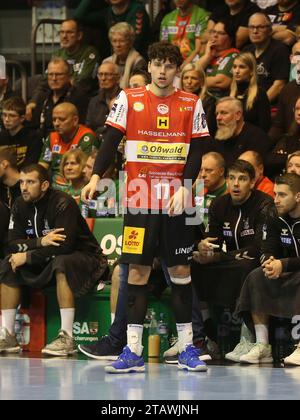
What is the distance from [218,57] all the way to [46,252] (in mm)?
3761

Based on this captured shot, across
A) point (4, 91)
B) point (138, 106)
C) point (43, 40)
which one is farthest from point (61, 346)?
A: point (43, 40)

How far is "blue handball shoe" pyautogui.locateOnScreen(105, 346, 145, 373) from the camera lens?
7.29 metres

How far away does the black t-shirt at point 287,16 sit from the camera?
11.7 m

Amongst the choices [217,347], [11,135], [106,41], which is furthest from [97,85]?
[217,347]

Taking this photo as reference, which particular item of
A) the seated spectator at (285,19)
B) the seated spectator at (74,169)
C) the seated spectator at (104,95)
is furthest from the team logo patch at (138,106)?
the seated spectator at (285,19)

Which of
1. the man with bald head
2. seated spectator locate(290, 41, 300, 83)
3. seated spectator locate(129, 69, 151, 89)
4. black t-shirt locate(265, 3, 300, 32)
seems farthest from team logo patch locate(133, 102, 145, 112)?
black t-shirt locate(265, 3, 300, 32)

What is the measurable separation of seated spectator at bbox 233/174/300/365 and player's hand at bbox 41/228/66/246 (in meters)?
1.72

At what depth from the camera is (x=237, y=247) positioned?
28.4ft

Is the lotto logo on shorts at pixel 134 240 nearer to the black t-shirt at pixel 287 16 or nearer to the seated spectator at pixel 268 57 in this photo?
the seated spectator at pixel 268 57

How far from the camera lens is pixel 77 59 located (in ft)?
42.4

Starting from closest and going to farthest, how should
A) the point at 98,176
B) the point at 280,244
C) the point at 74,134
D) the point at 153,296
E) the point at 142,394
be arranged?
the point at 142,394 < the point at 98,176 < the point at 280,244 < the point at 153,296 < the point at 74,134

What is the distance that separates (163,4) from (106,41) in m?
0.92

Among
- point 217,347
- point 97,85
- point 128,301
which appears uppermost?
point 97,85

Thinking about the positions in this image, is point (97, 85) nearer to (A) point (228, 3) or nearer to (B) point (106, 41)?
(B) point (106, 41)
